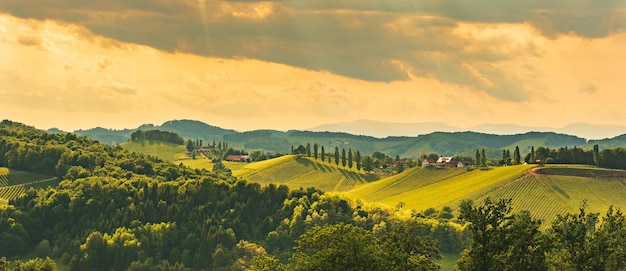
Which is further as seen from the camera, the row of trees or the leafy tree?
the leafy tree

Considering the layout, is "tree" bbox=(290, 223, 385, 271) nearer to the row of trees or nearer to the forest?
the row of trees

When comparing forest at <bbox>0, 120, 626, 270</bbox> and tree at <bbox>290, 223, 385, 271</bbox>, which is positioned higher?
tree at <bbox>290, 223, 385, 271</bbox>

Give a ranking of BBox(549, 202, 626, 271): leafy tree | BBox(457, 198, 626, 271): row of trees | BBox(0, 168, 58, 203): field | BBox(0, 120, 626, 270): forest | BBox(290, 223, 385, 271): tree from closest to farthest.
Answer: BBox(457, 198, 626, 271): row of trees < BBox(290, 223, 385, 271): tree < BBox(549, 202, 626, 271): leafy tree < BBox(0, 120, 626, 270): forest < BBox(0, 168, 58, 203): field

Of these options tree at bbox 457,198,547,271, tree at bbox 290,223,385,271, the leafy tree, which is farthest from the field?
the leafy tree

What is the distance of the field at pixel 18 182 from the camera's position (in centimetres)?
18125

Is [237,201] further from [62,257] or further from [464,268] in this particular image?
[464,268]

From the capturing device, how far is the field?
18125 cm

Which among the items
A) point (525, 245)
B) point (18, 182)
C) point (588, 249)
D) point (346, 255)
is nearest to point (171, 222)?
point (18, 182)

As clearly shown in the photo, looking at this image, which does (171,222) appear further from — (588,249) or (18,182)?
(588,249)

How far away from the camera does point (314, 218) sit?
16275cm

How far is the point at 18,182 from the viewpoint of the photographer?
18900 centimetres

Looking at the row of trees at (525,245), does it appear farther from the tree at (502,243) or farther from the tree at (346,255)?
the tree at (346,255)

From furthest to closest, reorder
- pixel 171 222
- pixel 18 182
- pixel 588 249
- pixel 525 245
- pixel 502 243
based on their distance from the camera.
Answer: pixel 18 182 < pixel 171 222 < pixel 588 249 < pixel 502 243 < pixel 525 245

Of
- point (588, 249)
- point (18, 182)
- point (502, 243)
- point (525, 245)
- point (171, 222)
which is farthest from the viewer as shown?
point (18, 182)
